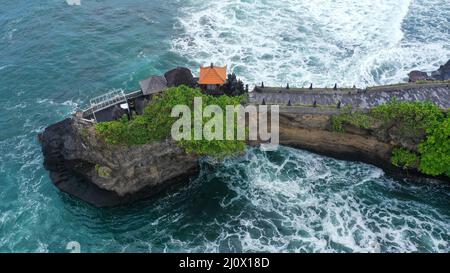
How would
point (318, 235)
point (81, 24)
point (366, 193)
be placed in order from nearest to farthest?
point (318, 235) → point (366, 193) → point (81, 24)

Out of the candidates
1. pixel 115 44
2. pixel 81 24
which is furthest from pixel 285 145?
pixel 81 24

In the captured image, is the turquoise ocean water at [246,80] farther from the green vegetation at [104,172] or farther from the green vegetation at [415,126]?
the green vegetation at [104,172]

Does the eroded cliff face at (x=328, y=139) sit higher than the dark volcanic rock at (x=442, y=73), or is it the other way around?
the dark volcanic rock at (x=442, y=73)

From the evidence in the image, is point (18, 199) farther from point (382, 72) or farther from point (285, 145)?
point (382, 72)

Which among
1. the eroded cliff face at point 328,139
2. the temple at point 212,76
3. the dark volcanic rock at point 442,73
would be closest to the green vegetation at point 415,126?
the eroded cliff face at point 328,139
